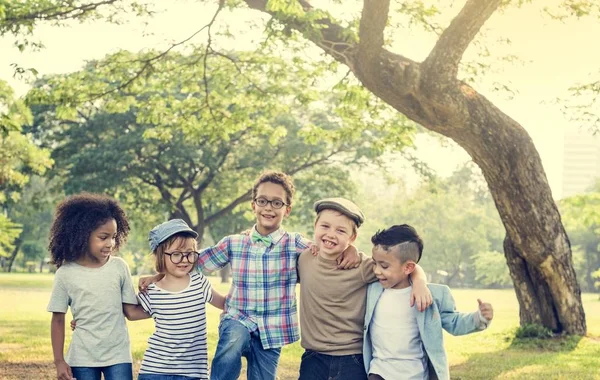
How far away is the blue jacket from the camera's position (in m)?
4.90

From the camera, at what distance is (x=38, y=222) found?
57000 millimetres

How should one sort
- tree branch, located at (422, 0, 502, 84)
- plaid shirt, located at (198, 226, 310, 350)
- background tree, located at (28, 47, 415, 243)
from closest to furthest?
1. plaid shirt, located at (198, 226, 310, 350)
2. tree branch, located at (422, 0, 502, 84)
3. background tree, located at (28, 47, 415, 243)

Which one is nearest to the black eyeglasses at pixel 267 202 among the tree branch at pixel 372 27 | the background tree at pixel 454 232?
the tree branch at pixel 372 27

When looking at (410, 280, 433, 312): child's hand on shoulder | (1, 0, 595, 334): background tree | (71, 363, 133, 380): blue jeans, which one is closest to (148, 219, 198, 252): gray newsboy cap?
(71, 363, 133, 380): blue jeans

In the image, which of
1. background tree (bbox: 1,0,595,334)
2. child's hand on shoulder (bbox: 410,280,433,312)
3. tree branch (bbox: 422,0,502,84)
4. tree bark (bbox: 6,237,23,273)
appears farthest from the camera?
tree bark (bbox: 6,237,23,273)

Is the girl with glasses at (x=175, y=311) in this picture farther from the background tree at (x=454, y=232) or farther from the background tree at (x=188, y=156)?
the background tree at (x=454, y=232)

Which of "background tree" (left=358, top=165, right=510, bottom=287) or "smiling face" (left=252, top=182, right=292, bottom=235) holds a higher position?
Result: "background tree" (left=358, top=165, right=510, bottom=287)

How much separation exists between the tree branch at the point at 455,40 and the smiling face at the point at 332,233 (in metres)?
5.37

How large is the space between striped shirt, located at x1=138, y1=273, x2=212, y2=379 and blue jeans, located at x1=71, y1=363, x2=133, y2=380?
128mm

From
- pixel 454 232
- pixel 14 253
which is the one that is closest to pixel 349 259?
pixel 14 253

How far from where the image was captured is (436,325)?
16.1 ft

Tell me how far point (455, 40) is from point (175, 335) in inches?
250

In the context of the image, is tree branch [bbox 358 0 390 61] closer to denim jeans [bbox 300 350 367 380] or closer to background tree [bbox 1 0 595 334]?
background tree [bbox 1 0 595 334]

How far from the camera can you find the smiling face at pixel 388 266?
195 inches
